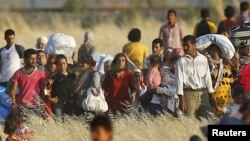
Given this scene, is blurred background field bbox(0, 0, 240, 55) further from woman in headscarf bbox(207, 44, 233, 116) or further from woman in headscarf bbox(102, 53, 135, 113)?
woman in headscarf bbox(207, 44, 233, 116)

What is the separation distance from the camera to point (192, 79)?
17.9 m

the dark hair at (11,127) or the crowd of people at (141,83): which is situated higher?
the crowd of people at (141,83)

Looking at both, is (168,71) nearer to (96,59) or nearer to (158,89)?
(158,89)

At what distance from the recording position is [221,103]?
18172 mm

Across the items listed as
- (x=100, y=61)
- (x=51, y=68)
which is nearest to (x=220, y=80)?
(x=51, y=68)

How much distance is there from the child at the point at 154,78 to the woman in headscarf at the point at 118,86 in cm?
26

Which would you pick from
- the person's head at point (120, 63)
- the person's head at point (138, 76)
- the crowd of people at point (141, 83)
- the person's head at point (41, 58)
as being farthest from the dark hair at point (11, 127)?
the person's head at point (41, 58)

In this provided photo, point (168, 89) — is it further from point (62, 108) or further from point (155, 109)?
point (62, 108)

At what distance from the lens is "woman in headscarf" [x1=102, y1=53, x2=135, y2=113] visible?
738 inches

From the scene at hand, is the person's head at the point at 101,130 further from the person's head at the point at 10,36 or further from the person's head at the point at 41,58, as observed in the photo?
the person's head at the point at 10,36

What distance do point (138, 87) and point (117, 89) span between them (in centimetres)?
30

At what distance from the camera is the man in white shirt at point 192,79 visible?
17.8m

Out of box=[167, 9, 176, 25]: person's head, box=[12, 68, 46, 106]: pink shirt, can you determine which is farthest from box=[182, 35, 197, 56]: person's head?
box=[167, 9, 176, 25]: person's head

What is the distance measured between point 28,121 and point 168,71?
2.01 m
